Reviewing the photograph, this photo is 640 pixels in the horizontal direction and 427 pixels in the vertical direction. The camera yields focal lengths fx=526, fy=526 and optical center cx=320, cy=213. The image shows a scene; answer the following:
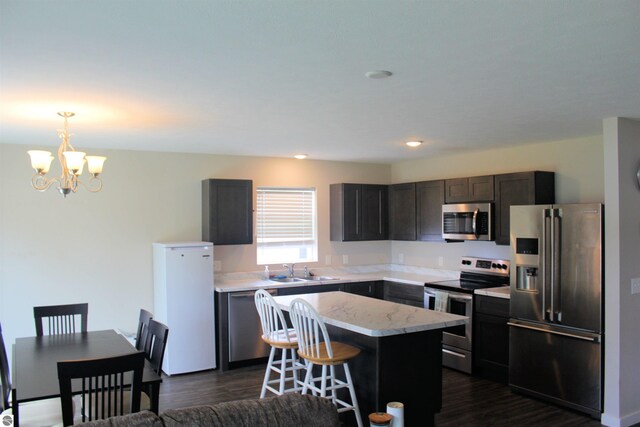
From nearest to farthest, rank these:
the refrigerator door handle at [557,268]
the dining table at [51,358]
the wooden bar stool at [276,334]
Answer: the dining table at [51,358] < the wooden bar stool at [276,334] < the refrigerator door handle at [557,268]

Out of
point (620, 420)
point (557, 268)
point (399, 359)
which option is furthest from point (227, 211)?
point (620, 420)

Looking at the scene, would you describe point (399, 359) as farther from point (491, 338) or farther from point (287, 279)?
point (287, 279)

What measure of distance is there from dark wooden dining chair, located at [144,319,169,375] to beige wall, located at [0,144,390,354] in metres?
2.19

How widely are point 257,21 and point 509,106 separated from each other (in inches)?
87.3

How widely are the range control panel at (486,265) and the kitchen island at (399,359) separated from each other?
6.70 feet

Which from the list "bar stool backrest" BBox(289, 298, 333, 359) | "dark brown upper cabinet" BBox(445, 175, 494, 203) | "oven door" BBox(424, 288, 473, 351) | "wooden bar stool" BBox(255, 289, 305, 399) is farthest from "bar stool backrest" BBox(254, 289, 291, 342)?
Answer: "dark brown upper cabinet" BBox(445, 175, 494, 203)

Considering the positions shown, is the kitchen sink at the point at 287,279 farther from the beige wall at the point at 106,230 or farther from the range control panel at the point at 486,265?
the range control panel at the point at 486,265

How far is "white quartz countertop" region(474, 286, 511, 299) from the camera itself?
4973mm

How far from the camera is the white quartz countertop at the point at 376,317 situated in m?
3.39

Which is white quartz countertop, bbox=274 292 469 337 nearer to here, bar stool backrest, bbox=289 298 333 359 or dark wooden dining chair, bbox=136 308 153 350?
Answer: bar stool backrest, bbox=289 298 333 359

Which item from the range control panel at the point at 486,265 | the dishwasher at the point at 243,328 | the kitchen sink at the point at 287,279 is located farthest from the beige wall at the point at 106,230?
the range control panel at the point at 486,265

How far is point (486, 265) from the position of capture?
5797 mm

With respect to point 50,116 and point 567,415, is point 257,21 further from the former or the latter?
point 567,415

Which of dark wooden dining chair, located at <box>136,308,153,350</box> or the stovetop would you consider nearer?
dark wooden dining chair, located at <box>136,308,153,350</box>
